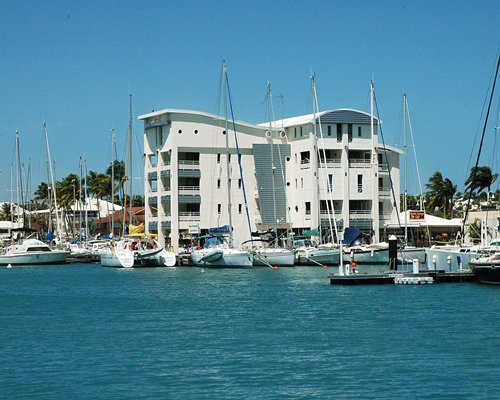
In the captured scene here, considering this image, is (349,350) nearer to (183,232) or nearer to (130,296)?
(130,296)

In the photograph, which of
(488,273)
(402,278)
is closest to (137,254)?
(402,278)

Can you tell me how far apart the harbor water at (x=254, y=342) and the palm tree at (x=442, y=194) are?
74427 mm

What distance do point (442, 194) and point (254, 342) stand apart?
10227cm

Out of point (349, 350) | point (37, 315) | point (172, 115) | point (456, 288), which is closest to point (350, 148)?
point (172, 115)

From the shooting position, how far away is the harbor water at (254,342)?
99.6ft

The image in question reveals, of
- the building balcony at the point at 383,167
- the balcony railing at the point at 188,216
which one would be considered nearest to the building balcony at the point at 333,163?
the building balcony at the point at 383,167

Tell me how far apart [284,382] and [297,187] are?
76.7 meters

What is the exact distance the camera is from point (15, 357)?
3628 centimetres

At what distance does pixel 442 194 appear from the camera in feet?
452

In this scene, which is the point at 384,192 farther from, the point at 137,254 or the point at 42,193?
the point at 42,193

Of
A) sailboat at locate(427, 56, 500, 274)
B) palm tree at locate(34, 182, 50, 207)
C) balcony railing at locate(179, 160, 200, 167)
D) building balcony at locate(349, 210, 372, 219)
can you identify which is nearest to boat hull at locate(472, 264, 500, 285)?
sailboat at locate(427, 56, 500, 274)

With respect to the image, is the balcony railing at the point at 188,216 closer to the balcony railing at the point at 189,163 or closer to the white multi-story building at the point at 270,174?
the white multi-story building at the point at 270,174

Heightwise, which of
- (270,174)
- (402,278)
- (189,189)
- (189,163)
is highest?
(189,163)

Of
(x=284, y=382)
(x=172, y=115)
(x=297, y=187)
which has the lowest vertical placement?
(x=284, y=382)
